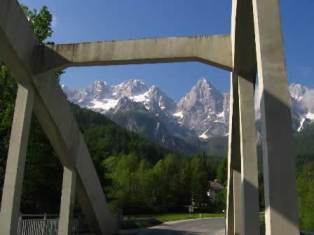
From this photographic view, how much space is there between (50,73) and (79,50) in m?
1.28

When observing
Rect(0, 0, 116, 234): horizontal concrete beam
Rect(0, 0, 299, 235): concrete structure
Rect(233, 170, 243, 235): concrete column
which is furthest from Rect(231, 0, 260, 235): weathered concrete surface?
Rect(0, 0, 116, 234): horizontal concrete beam

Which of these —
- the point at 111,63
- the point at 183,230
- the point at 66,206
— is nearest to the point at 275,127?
the point at 111,63

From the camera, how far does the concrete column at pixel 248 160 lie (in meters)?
11.7

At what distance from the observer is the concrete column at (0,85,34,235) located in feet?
41.2

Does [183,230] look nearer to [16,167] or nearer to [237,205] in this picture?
[237,205]

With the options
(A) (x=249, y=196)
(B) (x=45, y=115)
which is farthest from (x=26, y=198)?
(A) (x=249, y=196)

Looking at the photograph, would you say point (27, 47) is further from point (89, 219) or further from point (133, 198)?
point (133, 198)

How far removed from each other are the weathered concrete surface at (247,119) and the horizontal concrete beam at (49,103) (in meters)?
5.63

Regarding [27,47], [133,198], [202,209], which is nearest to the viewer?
[27,47]

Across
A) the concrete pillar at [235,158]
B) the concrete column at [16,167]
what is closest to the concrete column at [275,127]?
the concrete pillar at [235,158]

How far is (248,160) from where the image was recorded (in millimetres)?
12086

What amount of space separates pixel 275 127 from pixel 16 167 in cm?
818

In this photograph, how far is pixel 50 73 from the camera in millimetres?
13852

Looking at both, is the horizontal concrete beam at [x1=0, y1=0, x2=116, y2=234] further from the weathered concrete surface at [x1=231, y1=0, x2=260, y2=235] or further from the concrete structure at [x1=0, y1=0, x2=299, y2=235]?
the weathered concrete surface at [x1=231, y1=0, x2=260, y2=235]
